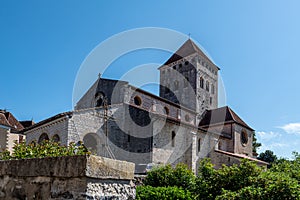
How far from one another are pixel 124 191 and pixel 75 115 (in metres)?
15.7

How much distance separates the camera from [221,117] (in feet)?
111

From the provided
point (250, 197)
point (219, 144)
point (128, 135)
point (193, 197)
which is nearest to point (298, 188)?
point (250, 197)

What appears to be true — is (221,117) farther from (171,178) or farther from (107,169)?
(107,169)

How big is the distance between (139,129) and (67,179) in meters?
18.9

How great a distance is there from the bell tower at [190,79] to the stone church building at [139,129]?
9.61 feet

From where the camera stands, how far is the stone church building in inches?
743

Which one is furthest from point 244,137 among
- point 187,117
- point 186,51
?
point 186,51

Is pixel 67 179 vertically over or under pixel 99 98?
under

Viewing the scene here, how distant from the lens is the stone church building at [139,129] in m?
18.9

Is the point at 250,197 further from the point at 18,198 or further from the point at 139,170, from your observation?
the point at 139,170

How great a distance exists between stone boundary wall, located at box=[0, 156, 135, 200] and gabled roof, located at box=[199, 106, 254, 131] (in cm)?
3035

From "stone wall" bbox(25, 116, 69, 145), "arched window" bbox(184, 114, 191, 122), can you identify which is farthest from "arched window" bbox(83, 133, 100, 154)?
"arched window" bbox(184, 114, 191, 122)

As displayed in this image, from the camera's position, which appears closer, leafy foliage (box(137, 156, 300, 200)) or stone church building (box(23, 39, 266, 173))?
leafy foliage (box(137, 156, 300, 200))

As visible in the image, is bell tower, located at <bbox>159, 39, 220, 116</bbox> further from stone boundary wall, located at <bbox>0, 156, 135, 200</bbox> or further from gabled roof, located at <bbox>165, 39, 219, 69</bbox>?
stone boundary wall, located at <bbox>0, 156, 135, 200</bbox>
